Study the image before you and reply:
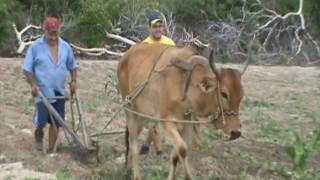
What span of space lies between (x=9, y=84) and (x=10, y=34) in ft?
42.6

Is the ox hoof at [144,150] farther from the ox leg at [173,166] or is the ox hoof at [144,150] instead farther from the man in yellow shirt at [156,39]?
the ox leg at [173,166]

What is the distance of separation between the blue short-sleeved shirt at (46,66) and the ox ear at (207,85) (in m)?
1.96

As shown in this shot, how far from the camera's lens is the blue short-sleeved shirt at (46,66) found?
7.90m

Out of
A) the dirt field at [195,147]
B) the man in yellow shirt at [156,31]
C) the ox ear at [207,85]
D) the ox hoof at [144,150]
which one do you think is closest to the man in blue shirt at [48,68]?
the dirt field at [195,147]

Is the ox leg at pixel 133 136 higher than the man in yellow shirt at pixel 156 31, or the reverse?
the man in yellow shirt at pixel 156 31

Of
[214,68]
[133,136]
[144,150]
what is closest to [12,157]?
[133,136]

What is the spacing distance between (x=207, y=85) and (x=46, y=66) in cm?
213

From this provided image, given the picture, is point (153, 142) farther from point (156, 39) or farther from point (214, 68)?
point (214, 68)

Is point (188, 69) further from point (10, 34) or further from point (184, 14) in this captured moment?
point (184, 14)

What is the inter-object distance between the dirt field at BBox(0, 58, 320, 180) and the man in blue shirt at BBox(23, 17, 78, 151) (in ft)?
1.48

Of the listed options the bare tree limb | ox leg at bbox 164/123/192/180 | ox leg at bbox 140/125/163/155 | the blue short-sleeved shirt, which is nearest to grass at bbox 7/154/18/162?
the blue short-sleeved shirt

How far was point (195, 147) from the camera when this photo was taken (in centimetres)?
916

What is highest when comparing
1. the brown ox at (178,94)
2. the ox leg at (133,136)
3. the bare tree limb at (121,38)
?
the brown ox at (178,94)

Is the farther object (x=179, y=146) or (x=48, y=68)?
(x=48, y=68)
